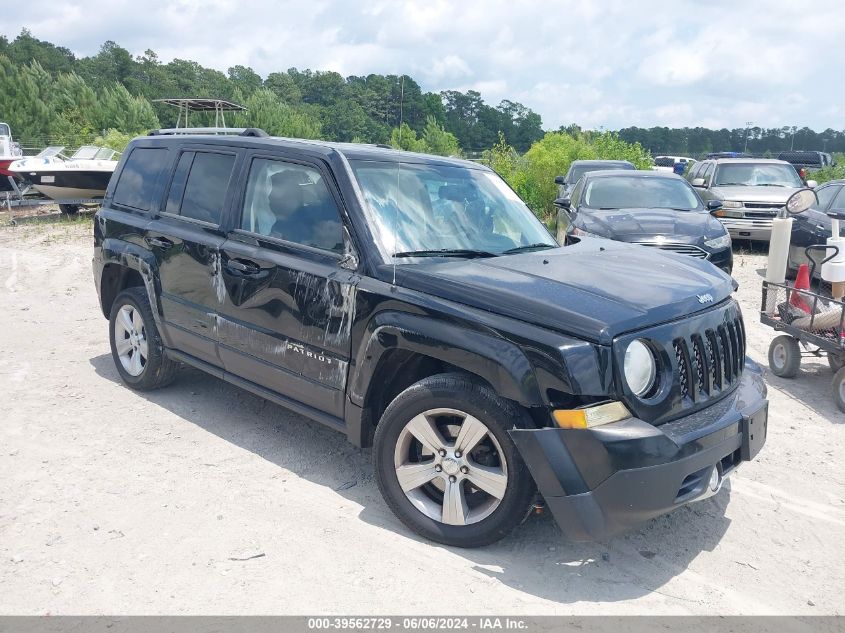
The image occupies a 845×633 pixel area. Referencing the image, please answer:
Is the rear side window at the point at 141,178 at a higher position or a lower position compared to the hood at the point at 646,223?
higher

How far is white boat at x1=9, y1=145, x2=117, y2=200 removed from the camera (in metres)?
19.2

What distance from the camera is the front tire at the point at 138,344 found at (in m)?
5.58

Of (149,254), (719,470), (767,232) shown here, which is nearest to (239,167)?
(149,254)

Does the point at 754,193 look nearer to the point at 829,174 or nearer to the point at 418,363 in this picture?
the point at 829,174

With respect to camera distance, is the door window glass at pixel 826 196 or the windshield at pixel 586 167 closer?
the door window glass at pixel 826 196

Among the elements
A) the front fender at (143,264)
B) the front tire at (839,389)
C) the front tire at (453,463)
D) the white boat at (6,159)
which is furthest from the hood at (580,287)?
the white boat at (6,159)

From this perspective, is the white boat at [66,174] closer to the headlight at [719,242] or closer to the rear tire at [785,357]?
the headlight at [719,242]

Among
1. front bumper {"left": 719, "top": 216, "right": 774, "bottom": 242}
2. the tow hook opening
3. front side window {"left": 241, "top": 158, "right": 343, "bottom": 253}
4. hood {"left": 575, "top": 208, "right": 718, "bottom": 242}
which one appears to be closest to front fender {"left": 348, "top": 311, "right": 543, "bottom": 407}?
front side window {"left": 241, "top": 158, "right": 343, "bottom": 253}

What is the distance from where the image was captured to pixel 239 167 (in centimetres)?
479

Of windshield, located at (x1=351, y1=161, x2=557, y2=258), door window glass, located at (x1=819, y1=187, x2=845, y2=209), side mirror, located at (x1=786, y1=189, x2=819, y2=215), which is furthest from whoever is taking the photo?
door window glass, located at (x1=819, y1=187, x2=845, y2=209)

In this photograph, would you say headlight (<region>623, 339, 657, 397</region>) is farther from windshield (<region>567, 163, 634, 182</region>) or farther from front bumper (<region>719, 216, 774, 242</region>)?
windshield (<region>567, 163, 634, 182</region>)

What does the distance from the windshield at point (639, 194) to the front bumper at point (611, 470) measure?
7.28 m

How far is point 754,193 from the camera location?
13.5 meters

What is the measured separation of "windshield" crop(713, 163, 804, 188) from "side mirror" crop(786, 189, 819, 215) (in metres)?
8.26
